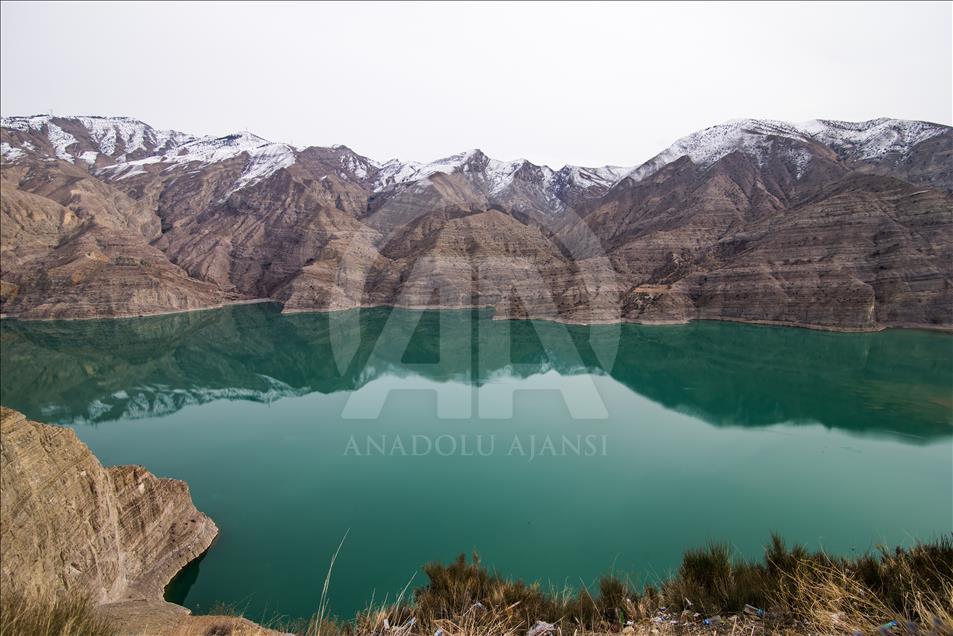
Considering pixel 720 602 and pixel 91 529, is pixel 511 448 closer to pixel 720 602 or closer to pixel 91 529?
pixel 91 529

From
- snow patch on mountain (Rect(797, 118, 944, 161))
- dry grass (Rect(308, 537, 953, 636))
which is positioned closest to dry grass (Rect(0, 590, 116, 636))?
dry grass (Rect(308, 537, 953, 636))

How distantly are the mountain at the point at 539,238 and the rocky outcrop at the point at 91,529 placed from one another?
40063mm

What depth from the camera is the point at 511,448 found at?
53.3 ft

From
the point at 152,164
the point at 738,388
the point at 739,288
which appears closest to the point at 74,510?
the point at 738,388

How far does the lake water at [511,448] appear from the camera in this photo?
1016 centimetres

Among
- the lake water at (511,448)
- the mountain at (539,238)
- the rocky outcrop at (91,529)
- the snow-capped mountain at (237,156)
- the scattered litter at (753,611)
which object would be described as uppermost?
the snow-capped mountain at (237,156)

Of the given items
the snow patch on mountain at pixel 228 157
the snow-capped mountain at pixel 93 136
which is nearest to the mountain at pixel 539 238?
Answer: the snow patch on mountain at pixel 228 157

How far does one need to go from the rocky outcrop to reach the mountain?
131ft

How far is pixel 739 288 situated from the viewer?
4541cm

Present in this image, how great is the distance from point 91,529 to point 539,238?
66.8 metres

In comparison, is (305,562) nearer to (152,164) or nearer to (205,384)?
(205,384)

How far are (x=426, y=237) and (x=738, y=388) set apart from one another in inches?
2043

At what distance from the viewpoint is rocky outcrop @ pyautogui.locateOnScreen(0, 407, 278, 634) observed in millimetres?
5609

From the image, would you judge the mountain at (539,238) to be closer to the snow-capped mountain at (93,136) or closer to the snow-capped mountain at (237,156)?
the snow-capped mountain at (237,156)
